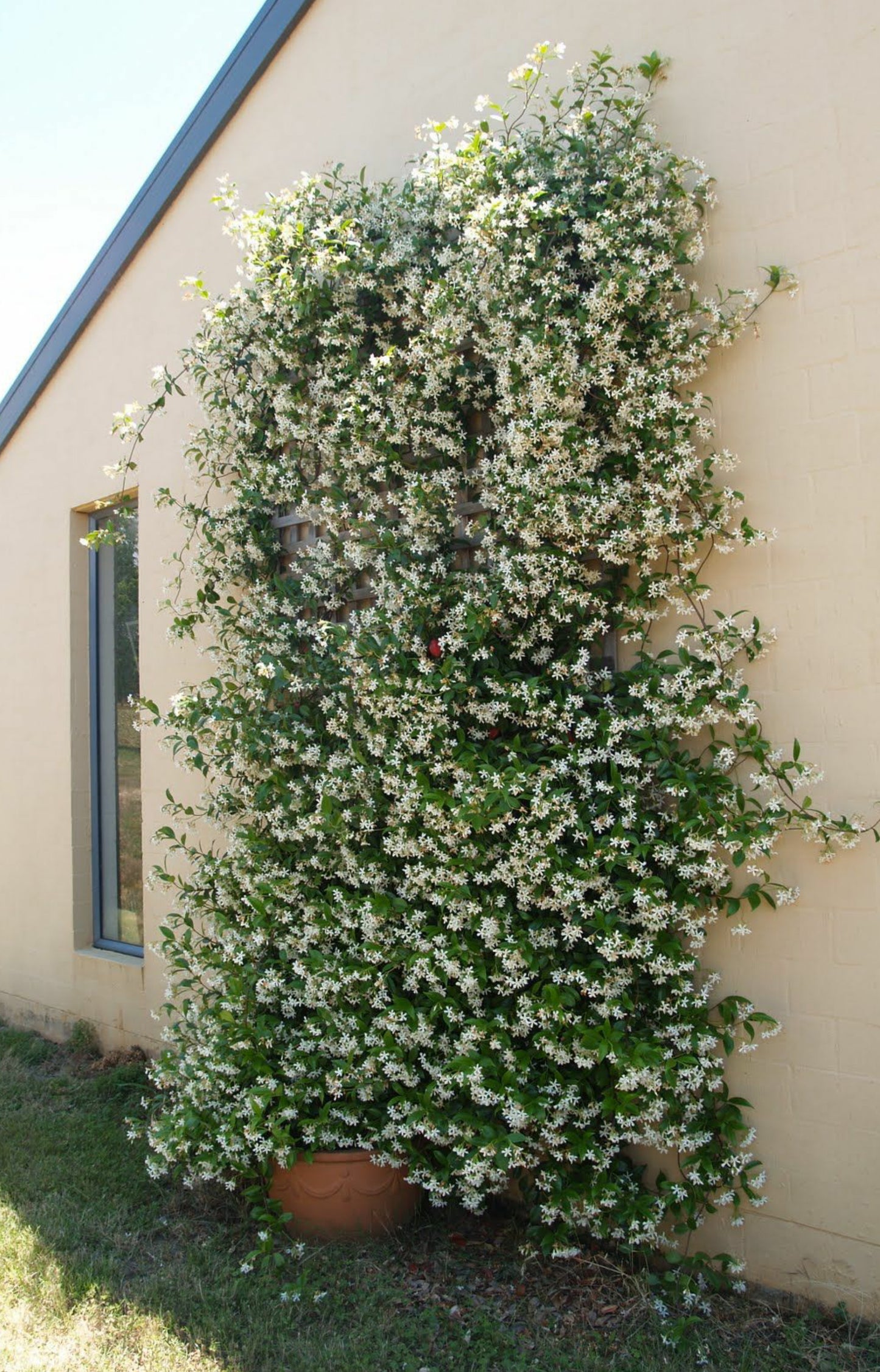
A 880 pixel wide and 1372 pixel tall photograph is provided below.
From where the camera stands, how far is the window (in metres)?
5.31

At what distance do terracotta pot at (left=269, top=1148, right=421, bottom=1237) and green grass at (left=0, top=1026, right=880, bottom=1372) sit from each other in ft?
0.22

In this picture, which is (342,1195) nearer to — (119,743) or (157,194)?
(119,743)

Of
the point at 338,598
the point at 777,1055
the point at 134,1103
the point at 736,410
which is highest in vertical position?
the point at 736,410

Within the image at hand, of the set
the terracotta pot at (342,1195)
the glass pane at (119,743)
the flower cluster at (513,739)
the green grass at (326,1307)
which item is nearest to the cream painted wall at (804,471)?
the flower cluster at (513,739)

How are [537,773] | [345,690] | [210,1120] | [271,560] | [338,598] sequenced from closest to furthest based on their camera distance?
1. [537,773]
2. [210,1120]
3. [345,690]
4. [338,598]
5. [271,560]

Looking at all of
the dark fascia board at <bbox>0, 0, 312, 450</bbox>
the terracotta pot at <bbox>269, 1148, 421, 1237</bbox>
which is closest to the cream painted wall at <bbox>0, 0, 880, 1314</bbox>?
the terracotta pot at <bbox>269, 1148, 421, 1237</bbox>

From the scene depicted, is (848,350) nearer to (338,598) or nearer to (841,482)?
(841,482)

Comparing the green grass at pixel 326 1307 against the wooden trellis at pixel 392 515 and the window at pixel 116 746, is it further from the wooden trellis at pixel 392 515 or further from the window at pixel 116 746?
the window at pixel 116 746

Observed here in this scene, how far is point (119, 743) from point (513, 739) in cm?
318

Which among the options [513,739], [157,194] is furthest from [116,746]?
[513,739]

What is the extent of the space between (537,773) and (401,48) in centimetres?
292

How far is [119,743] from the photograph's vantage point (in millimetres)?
5457

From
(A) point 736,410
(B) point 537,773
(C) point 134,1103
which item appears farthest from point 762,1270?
(C) point 134,1103

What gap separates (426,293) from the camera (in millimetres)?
3203
